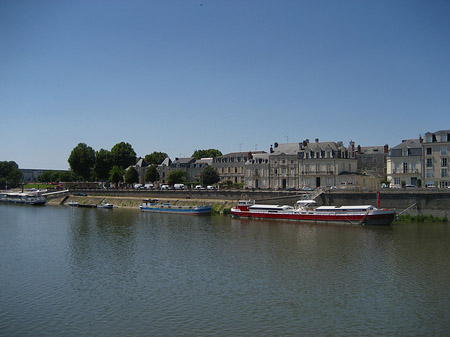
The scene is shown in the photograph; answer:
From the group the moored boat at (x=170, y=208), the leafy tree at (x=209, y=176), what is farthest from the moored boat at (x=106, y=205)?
the leafy tree at (x=209, y=176)

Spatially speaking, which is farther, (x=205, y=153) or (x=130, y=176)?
(x=205, y=153)

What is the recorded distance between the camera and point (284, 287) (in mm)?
26328

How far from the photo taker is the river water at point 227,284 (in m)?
20.7

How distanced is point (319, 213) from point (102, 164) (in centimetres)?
8586

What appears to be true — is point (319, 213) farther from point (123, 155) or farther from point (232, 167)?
point (123, 155)

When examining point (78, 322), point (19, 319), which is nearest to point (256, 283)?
point (78, 322)

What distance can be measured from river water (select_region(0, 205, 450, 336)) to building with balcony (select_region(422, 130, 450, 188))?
2199 cm

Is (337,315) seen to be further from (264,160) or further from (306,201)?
(264,160)

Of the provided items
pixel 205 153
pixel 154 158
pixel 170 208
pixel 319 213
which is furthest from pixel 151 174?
pixel 319 213

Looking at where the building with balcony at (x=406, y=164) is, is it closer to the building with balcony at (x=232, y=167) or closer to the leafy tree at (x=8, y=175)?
the building with balcony at (x=232, y=167)

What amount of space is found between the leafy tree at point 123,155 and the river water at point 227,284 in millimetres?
83987

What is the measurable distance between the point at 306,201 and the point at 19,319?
46.1 meters

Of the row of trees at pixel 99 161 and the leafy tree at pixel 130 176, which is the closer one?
the leafy tree at pixel 130 176

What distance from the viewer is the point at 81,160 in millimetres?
122812
